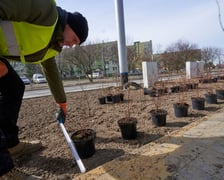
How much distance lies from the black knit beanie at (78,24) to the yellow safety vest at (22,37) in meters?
0.18

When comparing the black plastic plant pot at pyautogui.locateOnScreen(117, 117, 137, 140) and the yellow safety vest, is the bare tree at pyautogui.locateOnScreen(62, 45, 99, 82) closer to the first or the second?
the black plastic plant pot at pyautogui.locateOnScreen(117, 117, 137, 140)

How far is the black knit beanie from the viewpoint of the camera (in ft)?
4.66

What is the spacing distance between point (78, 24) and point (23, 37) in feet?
1.18

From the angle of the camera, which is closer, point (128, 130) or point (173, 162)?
point (173, 162)

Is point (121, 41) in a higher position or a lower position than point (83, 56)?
lower

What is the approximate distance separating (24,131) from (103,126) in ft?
3.93

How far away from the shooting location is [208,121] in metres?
3.04

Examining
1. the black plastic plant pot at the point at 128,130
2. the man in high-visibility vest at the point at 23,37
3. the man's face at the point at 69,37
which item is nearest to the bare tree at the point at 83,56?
the black plastic plant pot at the point at 128,130

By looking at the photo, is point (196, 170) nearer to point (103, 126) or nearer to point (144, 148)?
point (144, 148)

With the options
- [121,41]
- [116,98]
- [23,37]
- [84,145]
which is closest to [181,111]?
[84,145]

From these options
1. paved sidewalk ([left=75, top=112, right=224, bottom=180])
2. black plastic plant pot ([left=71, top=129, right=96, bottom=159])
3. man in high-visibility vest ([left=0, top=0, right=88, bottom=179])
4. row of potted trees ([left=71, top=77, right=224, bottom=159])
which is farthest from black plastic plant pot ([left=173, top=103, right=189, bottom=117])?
man in high-visibility vest ([left=0, top=0, right=88, bottom=179])

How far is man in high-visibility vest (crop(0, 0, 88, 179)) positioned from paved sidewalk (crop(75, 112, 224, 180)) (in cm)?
73

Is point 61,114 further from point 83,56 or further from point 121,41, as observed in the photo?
point 83,56

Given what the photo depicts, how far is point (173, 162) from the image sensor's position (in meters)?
1.81
